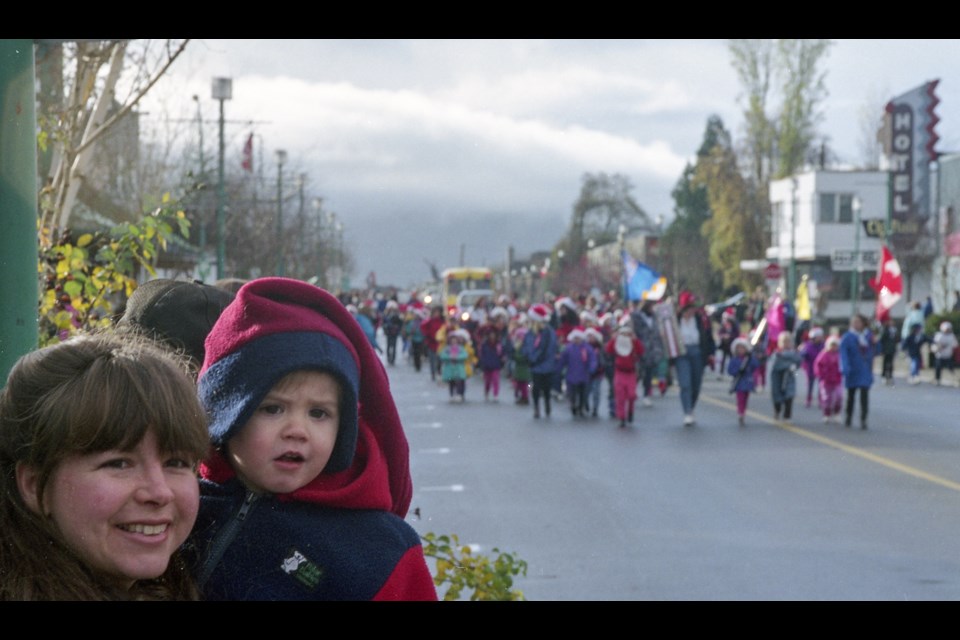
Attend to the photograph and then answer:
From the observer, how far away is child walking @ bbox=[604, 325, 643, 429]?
806 inches

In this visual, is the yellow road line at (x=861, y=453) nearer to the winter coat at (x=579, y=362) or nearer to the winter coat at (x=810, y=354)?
the winter coat at (x=810, y=354)

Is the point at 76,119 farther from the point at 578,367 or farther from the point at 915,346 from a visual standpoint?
the point at 915,346

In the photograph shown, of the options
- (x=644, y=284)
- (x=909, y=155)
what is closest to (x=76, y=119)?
(x=644, y=284)

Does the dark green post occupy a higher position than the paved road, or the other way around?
the dark green post

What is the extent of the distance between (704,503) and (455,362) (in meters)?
14.0

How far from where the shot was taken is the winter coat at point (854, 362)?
777 inches

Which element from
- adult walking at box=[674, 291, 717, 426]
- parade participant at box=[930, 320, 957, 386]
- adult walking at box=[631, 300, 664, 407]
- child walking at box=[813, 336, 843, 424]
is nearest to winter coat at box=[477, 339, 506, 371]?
adult walking at box=[631, 300, 664, 407]

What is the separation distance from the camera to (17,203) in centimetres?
326

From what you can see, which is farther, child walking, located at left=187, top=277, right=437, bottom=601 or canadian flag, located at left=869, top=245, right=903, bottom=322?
canadian flag, located at left=869, top=245, right=903, bottom=322

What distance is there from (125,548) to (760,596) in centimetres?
618

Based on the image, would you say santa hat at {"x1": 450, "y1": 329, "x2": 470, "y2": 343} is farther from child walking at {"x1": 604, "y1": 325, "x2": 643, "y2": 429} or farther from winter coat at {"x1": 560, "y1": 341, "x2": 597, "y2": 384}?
child walking at {"x1": 604, "y1": 325, "x2": 643, "y2": 429}

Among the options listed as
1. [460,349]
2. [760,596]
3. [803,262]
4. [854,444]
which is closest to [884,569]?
[760,596]

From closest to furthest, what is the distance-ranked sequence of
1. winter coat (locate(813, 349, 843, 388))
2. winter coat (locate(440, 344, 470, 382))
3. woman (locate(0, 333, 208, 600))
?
woman (locate(0, 333, 208, 600)) < winter coat (locate(813, 349, 843, 388)) < winter coat (locate(440, 344, 470, 382))

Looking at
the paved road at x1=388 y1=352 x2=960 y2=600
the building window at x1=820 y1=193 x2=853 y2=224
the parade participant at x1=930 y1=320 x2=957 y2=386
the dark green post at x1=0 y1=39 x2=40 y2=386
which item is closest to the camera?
the dark green post at x1=0 y1=39 x2=40 y2=386
